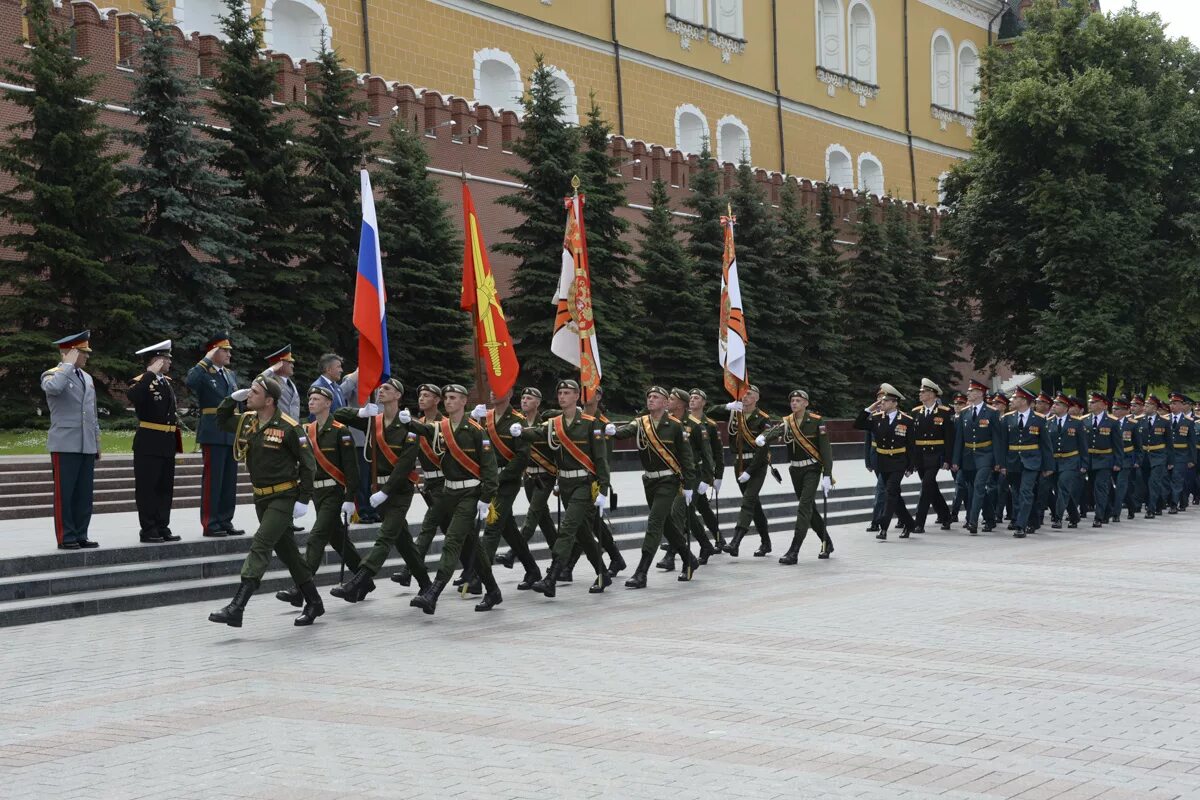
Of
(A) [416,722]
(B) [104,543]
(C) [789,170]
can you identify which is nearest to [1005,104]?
(C) [789,170]

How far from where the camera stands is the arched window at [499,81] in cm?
3353

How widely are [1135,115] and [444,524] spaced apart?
84.5 ft

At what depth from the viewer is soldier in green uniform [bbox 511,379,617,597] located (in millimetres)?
10797

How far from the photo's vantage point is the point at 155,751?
5.79 metres

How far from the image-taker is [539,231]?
25.7 m

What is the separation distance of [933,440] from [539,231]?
10.7 m

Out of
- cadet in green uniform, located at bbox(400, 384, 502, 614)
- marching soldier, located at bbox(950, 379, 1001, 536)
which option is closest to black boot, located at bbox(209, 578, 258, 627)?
cadet in green uniform, located at bbox(400, 384, 502, 614)

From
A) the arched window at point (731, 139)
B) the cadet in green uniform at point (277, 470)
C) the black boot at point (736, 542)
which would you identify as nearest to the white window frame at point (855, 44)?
the arched window at point (731, 139)

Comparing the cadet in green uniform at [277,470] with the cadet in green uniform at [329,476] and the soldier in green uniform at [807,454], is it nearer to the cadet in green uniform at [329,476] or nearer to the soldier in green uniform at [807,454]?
the cadet in green uniform at [329,476]

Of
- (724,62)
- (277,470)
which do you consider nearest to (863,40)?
(724,62)

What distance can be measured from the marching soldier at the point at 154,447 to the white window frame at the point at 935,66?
42.5 metres

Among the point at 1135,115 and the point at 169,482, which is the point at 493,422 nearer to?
the point at 169,482

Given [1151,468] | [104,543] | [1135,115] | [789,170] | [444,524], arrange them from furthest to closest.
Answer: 1. [789,170]
2. [1135,115]
3. [1151,468]
4. [104,543]
5. [444,524]

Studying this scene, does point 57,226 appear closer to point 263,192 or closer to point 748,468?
point 263,192
